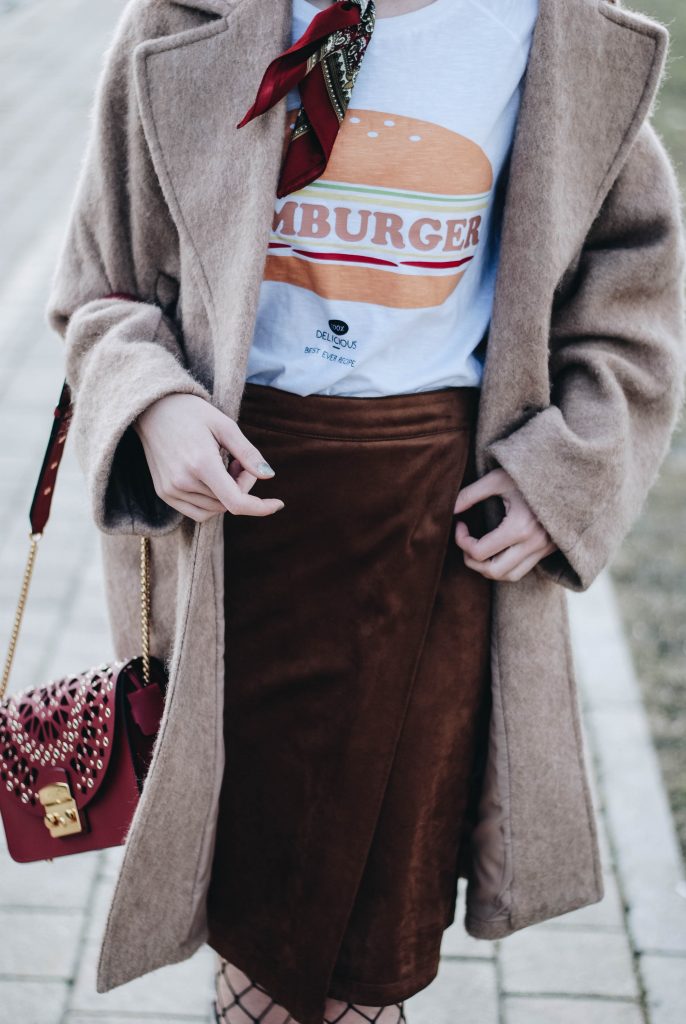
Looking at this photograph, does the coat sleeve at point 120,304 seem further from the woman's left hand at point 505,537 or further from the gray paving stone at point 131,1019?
the gray paving stone at point 131,1019

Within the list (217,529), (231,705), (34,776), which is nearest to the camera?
(217,529)

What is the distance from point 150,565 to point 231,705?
25 cm

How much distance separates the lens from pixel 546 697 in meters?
1.67

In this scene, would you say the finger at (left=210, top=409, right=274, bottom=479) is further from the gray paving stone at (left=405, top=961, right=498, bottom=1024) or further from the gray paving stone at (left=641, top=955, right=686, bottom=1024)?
the gray paving stone at (left=641, top=955, right=686, bottom=1024)

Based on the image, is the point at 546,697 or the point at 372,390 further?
the point at 546,697

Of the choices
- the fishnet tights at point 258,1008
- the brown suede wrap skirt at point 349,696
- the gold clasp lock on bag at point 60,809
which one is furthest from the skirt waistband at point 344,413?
the fishnet tights at point 258,1008

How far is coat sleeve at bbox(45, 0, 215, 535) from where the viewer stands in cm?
147

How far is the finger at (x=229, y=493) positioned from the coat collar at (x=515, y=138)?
14 centimetres

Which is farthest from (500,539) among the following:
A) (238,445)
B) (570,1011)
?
(570,1011)

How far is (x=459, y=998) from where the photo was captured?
95.9 inches

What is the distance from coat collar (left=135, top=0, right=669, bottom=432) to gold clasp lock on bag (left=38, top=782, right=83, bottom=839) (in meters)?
0.70

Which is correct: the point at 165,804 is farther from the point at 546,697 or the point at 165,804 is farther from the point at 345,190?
the point at 345,190

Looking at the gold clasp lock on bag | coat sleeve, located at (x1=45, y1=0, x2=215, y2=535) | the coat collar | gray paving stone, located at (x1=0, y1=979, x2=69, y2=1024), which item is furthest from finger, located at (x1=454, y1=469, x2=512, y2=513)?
gray paving stone, located at (x1=0, y1=979, x2=69, y2=1024)

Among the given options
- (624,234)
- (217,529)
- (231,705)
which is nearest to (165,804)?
(231,705)
